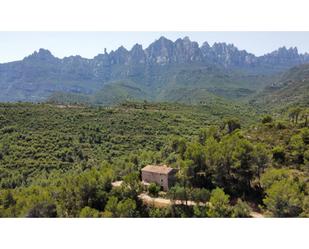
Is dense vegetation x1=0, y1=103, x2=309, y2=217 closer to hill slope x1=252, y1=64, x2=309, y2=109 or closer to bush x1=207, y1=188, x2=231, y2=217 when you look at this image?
bush x1=207, y1=188, x2=231, y2=217

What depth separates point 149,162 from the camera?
39.4 m

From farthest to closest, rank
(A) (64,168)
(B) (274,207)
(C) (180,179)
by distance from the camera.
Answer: (A) (64,168) → (C) (180,179) → (B) (274,207)

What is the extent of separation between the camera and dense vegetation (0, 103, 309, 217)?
77.6ft

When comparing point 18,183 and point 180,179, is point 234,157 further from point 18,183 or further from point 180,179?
point 18,183

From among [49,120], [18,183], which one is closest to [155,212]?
[18,183]

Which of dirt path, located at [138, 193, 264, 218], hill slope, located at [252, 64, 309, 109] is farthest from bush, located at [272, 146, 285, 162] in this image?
hill slope, located at [252, 64, 309, 109]

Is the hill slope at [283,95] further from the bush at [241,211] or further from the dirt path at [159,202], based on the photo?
the bush at [241,211]

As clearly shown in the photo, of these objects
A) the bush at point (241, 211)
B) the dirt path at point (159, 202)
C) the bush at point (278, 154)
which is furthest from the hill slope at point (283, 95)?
the bush at point (241, 211)

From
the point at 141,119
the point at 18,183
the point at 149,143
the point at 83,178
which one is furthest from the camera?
the point at 141,119

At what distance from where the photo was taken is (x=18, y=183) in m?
41.6

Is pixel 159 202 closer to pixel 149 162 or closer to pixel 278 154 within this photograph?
pixel 149 162

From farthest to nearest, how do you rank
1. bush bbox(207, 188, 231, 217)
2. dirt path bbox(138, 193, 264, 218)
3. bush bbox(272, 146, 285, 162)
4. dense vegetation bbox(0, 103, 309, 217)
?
bush bbox(272, 146, 285, 162) < dirt path bbox(138, 193, 264, 218) < dense vegetation bbox(0, 103, 309, 217) < bush bbox(207, 188, 231, 217)

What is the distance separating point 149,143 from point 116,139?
249 inches

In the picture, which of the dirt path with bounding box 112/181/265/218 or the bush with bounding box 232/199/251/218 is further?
the dirt path with bounding box 112/181/265/218
